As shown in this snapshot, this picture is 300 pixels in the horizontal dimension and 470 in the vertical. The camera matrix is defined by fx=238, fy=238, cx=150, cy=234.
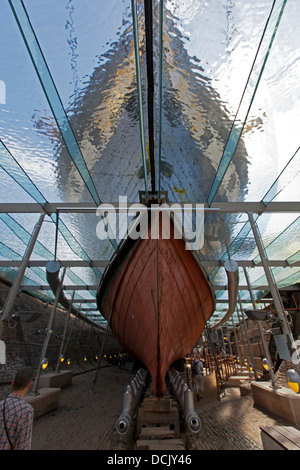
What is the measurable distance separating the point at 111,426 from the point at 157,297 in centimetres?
307

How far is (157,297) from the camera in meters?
5.03

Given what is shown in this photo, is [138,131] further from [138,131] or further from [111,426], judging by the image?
[111,426]

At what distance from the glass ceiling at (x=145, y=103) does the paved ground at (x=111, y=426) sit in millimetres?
3808

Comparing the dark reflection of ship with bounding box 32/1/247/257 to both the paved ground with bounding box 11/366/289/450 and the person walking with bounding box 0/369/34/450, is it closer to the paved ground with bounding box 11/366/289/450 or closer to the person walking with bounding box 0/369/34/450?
the person walking with bounding box 0/369/34/450

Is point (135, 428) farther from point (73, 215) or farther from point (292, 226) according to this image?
point (292, 226)

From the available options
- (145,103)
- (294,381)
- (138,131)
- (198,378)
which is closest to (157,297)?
(294,381)

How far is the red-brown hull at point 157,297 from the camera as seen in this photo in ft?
16.6

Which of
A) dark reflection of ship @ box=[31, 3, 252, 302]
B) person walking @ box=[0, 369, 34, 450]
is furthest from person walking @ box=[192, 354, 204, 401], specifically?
person walking @ box=[0, 369, 34, 450]

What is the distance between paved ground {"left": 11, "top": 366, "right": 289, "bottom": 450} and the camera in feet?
13.7

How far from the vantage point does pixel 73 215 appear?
869cm

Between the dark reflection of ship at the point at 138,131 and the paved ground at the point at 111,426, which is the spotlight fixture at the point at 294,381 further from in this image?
the dark reflection of ship at the point at 138,131

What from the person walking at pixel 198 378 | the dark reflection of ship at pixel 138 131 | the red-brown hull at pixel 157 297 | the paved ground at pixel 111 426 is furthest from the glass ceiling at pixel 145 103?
the person walking at pixel 198 378

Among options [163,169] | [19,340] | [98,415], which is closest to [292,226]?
[163,169]

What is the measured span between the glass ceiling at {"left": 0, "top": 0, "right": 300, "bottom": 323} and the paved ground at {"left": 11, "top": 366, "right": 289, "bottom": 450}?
3.81m
